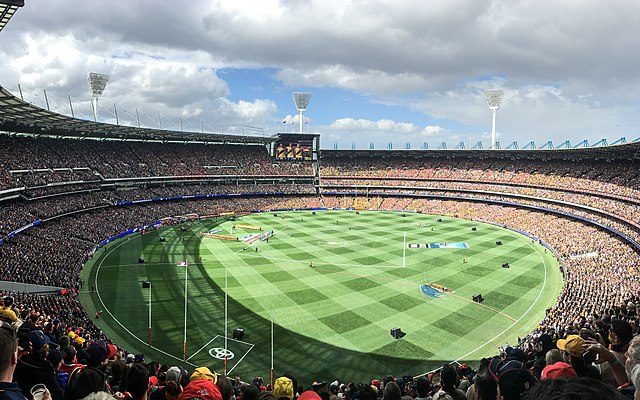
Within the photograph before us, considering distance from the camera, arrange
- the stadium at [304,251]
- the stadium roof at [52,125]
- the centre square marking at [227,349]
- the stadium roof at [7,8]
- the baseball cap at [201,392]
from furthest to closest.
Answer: the stadium roof at [52,125] → the stadium at [304,251] → the centre square marking at [227,349] → the stadium roof at [7,8] → the baseball cap at [201,392]

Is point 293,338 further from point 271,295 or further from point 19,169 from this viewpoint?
point 19,169

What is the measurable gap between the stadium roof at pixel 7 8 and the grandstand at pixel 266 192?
14.2 meters

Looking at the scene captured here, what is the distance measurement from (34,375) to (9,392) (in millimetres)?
2431

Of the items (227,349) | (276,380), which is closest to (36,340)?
(276,380)

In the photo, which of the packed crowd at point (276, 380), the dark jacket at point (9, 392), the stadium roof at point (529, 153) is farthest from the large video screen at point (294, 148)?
the dark jacket at point (9, 392)

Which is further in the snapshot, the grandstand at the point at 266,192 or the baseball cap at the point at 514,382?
the grandstand at the point at 266,192

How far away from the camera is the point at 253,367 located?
22.4 metres

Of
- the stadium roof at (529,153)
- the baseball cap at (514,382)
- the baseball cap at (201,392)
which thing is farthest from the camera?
the stadium roof at (529,153)

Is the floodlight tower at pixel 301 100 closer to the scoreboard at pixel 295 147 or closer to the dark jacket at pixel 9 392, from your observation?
the scoreboard at pixel 295 147

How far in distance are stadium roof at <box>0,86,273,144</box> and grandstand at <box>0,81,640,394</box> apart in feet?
0.76

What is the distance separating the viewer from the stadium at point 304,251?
24531 mm

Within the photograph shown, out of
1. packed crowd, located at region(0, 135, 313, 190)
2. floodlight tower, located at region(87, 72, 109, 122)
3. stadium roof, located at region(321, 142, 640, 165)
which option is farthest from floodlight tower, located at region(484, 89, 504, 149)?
floodlight tower, located at region(87, 72, 109, 122)

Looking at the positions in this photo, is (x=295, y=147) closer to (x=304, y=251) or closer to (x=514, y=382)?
(x=304, y=251)

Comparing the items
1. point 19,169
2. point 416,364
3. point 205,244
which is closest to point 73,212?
point 19,169
